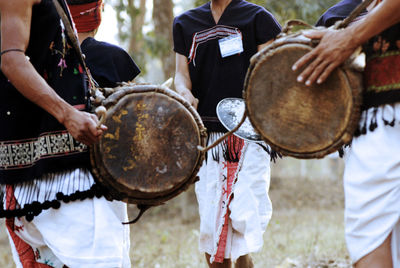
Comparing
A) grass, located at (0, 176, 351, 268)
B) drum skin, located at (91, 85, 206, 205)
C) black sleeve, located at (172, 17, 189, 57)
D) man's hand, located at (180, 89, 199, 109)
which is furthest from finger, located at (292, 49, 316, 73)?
grass, located at (0, 176, 351, 268)

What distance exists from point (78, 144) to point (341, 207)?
902cm

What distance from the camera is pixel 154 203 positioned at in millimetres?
2705

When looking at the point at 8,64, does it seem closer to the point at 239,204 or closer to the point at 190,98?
the point at 190,98

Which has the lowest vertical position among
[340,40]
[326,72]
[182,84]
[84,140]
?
[182,84]

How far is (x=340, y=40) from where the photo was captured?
229cm

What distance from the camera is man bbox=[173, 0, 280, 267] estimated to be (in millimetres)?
3797

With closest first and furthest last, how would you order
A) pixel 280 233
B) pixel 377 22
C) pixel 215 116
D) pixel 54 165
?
pixel 377 22
pixel 54 165
pixel 215 116
pixel 280 233

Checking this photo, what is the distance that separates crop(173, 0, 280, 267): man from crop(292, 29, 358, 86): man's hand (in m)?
1.43

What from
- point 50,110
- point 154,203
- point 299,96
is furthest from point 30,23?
point 299,96

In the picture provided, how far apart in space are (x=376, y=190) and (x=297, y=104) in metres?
0.51

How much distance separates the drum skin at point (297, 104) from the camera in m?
2.33

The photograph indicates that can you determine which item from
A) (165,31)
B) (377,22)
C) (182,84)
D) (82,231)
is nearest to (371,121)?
(377,22)

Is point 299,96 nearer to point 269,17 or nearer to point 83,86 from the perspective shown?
point 83,86

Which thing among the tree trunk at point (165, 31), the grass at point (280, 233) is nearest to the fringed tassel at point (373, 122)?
the grass at point (280, 233)
